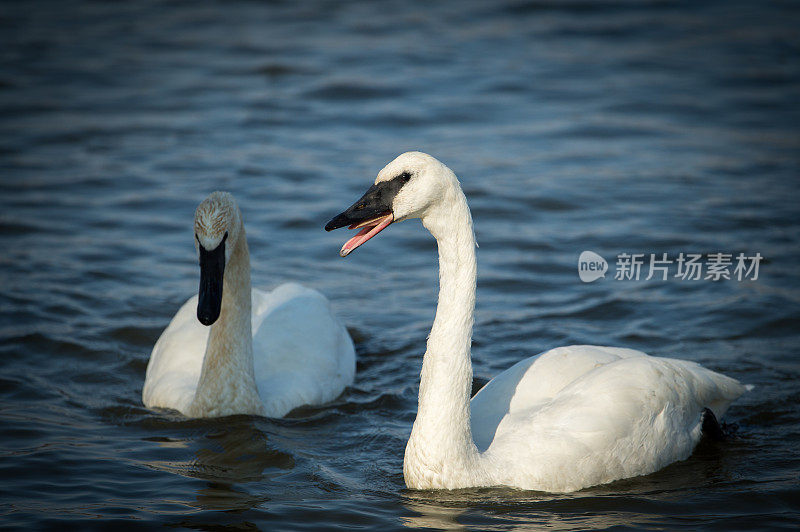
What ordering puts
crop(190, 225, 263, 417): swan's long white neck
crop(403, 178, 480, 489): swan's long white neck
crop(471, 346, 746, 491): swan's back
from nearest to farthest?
crop(403, 178, 480, 489): swan's long white neck
crop(471, 346, 746, 491): swan's back
crop(190, 225, 263, 417): swan's long white neck

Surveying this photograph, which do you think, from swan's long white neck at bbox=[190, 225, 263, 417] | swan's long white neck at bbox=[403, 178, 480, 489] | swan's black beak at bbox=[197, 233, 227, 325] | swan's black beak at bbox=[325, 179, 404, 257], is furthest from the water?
swan's black beak at bbox=[325, 179, 404, 257]

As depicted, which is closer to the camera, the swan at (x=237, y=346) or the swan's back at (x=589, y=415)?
the swan's back at (x=589, y=415)

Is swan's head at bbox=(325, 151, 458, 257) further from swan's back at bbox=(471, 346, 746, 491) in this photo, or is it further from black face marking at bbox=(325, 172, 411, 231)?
swan's back at bbox=(471, 346, 746, 491)

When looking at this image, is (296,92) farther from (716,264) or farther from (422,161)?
(422,161)

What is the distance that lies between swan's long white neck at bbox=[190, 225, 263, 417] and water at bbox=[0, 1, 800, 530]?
146 mm

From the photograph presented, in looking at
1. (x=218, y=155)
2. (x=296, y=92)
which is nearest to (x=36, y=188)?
(x=218, y=155)

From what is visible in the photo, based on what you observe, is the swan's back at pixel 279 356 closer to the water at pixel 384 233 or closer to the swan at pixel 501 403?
the water at pixel 384 233

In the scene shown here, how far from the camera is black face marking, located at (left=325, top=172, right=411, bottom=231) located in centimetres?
566

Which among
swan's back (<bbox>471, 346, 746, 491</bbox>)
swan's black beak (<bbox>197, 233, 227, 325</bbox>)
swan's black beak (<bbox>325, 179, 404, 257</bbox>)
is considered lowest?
swan's back (<bbox>471, 346, 746, 491</bbox>)

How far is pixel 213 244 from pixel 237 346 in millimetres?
844

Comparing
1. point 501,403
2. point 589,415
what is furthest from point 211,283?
point 589,415

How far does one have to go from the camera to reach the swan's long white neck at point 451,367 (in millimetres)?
5809

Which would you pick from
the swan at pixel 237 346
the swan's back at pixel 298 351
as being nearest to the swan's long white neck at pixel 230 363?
the swan at pixel 237 346

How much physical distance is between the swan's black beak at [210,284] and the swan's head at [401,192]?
56.4 inches
